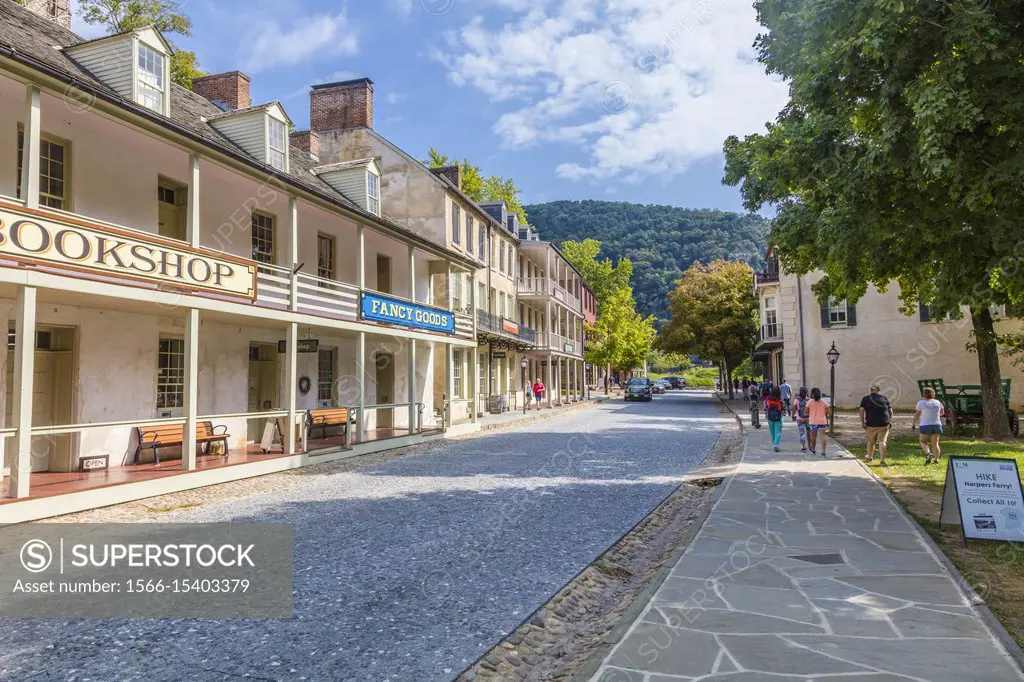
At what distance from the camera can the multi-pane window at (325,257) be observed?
59.0 ft

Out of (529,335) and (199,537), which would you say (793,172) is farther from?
(529,335)

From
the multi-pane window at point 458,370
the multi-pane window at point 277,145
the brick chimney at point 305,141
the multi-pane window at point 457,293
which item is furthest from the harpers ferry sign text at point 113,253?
the multi-pane window at point 458,370

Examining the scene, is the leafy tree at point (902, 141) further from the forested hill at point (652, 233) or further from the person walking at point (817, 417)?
the forested hill at point (652, 233)

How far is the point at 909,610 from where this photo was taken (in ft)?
15.5

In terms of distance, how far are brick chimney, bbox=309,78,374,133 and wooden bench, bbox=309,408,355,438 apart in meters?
14.9

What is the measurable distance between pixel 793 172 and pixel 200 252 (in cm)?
983

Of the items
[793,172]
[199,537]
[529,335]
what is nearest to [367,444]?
[199,537]

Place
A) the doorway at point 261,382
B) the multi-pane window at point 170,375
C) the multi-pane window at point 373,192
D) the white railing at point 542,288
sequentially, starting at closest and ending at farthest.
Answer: the multi-pane window at point 170,375 < the doorway at point 261,382 < the multi-pane window at point 373,192 < the white railing at point 542,288

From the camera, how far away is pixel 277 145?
16172 millimetres

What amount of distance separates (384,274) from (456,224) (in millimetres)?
7545

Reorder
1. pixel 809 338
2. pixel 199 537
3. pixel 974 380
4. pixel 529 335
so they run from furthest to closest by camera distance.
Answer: pixel 529 335 → pixel 809 338 → pixel 974 380 → pixel 199 537

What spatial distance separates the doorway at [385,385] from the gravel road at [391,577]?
9.63 m

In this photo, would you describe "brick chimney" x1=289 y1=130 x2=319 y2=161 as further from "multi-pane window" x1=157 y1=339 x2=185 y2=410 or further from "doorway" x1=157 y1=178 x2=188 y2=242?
"multi-pane window" x1=157 y1=339 x2=185 y2=410

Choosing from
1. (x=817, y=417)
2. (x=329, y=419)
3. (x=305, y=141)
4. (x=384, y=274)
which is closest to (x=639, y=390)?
(x=384, y=274)
